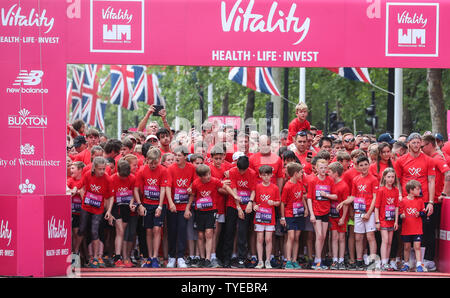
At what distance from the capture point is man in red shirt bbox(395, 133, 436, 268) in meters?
12.0

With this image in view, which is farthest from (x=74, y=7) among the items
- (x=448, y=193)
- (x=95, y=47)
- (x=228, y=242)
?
(x=448, y=193)

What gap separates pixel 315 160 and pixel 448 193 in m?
2.20

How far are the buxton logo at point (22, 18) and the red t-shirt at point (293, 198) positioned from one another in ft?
13.7

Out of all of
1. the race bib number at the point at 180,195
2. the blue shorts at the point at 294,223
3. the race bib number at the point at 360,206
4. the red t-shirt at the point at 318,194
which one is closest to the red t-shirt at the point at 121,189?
the race bib number at the point at 180,195

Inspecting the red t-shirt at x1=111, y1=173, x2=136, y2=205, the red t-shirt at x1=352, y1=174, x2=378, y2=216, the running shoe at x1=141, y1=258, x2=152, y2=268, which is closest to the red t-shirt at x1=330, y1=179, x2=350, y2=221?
the red t-shirt at x1=352, y1=174, x2=378, y2=216

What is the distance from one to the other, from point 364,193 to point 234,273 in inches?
94.0

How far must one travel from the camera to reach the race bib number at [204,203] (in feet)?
38.5

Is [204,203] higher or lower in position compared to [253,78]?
lower

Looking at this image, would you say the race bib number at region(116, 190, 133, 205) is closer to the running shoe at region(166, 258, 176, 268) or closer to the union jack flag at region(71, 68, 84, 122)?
the running shoe at region(166, 258, 176, 268)

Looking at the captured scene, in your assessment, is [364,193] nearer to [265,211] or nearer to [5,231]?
[265,211]

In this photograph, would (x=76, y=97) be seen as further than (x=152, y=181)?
Yes

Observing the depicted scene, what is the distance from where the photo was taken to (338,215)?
11938 mm

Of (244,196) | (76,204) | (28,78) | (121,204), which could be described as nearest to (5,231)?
(76,204)

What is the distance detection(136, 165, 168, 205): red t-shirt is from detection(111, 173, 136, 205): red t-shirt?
6.3 inches
